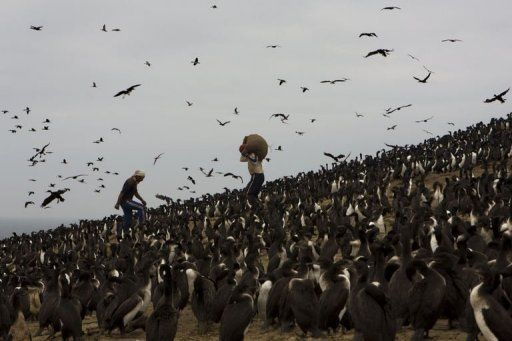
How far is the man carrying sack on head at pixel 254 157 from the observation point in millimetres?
31234

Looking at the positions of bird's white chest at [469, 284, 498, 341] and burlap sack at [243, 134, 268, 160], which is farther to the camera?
burlap sack at [243, 134, 268, 160]

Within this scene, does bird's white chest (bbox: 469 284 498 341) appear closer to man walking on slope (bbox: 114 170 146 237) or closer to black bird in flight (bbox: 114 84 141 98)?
black bird in flight (bbox: 114 84 141 98)

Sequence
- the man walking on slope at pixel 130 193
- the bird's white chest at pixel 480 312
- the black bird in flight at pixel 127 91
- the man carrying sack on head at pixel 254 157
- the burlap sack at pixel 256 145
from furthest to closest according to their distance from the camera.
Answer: the burlap sack at pixel 256 145
the man carrying sack on head at pixel 254 157
the man walking on slope at pixel 130 193
the black bird in flight at pixel 127 91
the bird's white chest at pixel 480 312

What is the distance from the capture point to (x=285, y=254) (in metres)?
19.7

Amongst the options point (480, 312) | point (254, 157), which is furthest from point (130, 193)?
point (480, 312)

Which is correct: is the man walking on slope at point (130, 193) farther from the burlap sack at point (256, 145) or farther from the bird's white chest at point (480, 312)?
the bird's white chest at point (480, 312)

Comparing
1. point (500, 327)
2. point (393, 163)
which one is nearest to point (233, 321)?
point (500, 327)

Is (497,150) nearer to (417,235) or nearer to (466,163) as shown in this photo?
(466,163)

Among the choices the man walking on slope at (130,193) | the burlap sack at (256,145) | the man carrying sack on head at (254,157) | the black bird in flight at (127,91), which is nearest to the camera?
the black bird in flight at (127,91)

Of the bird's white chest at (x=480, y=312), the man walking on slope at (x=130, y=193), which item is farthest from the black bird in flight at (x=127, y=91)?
the bird's white chest at (x=480, y=312)

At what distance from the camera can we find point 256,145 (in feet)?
104

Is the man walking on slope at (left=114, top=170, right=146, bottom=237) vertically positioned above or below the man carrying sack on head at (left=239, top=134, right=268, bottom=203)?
below

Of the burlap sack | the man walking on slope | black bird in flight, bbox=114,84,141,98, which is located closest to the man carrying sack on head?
the burlap sack

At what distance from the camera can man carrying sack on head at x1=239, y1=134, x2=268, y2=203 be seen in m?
31.2
